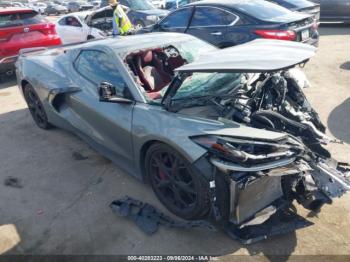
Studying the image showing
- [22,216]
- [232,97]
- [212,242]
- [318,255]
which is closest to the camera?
[318,255]

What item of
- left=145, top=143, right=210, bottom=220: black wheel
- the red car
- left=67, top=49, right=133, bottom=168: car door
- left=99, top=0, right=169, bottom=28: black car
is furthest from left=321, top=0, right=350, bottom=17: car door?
left=145, top=143, right=210, bottom=220: black wheel

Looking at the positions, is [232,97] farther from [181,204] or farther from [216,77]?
[181,204]

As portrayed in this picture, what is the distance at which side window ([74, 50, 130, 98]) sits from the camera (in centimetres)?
372

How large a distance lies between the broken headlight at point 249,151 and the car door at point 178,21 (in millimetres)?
5191

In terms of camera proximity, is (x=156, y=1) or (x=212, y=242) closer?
(x=212, y=242)

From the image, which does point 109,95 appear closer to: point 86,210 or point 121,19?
point 86,210

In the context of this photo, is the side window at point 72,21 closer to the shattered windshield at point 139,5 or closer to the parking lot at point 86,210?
the shattered windshield at point 139,5

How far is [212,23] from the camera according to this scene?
23.1ft

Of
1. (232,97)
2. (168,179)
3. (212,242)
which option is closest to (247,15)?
(232,97)

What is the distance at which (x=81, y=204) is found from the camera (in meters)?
3.69

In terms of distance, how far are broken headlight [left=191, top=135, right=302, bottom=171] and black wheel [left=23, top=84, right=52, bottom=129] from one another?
330 cm

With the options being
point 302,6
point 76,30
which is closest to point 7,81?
point 76,30

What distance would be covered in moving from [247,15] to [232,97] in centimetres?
395

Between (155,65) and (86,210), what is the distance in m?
1.95
